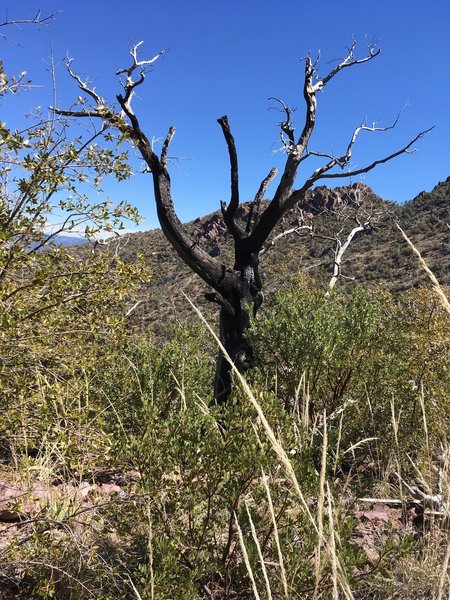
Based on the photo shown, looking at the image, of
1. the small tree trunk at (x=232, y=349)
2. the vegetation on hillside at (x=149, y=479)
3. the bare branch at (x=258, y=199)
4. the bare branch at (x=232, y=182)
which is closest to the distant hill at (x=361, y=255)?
the bare branch at (x=258, y=199)

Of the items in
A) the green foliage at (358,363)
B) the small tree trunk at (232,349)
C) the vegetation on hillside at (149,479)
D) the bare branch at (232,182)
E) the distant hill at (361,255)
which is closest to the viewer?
the vegetation on hillside at (149,479)

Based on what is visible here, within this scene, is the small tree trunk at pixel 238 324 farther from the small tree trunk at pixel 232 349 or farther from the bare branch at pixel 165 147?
the bare branch at pixel 165 147

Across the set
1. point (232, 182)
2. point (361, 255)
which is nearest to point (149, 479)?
point (232, 182)

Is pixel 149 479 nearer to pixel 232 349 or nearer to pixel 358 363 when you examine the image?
pixel 358 363

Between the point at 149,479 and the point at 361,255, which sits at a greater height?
the point at 361,255

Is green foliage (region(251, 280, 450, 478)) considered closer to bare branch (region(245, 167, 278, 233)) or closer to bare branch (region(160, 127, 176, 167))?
bare branch (region(245, 167, 278, 233))

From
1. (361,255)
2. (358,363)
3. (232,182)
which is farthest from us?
(361,255)

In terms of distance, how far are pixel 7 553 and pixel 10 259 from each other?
1570 millimetres

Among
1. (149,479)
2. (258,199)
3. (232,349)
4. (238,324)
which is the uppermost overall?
(258,199)

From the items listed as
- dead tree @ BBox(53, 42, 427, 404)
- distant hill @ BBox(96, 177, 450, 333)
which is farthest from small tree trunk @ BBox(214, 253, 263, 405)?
distant hill @ BBox(96, 177, 450, 333)

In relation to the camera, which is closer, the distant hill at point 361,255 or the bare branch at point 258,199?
the bare branch at point 258,199

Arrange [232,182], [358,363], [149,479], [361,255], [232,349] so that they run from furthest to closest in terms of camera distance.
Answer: [361,255] → [232,182] → [232,349] → [358,363] → [149,479]

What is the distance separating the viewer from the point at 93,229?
3.19m

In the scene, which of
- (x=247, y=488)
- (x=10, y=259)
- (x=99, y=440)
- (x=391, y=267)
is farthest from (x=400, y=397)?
(x=391, y=267)
